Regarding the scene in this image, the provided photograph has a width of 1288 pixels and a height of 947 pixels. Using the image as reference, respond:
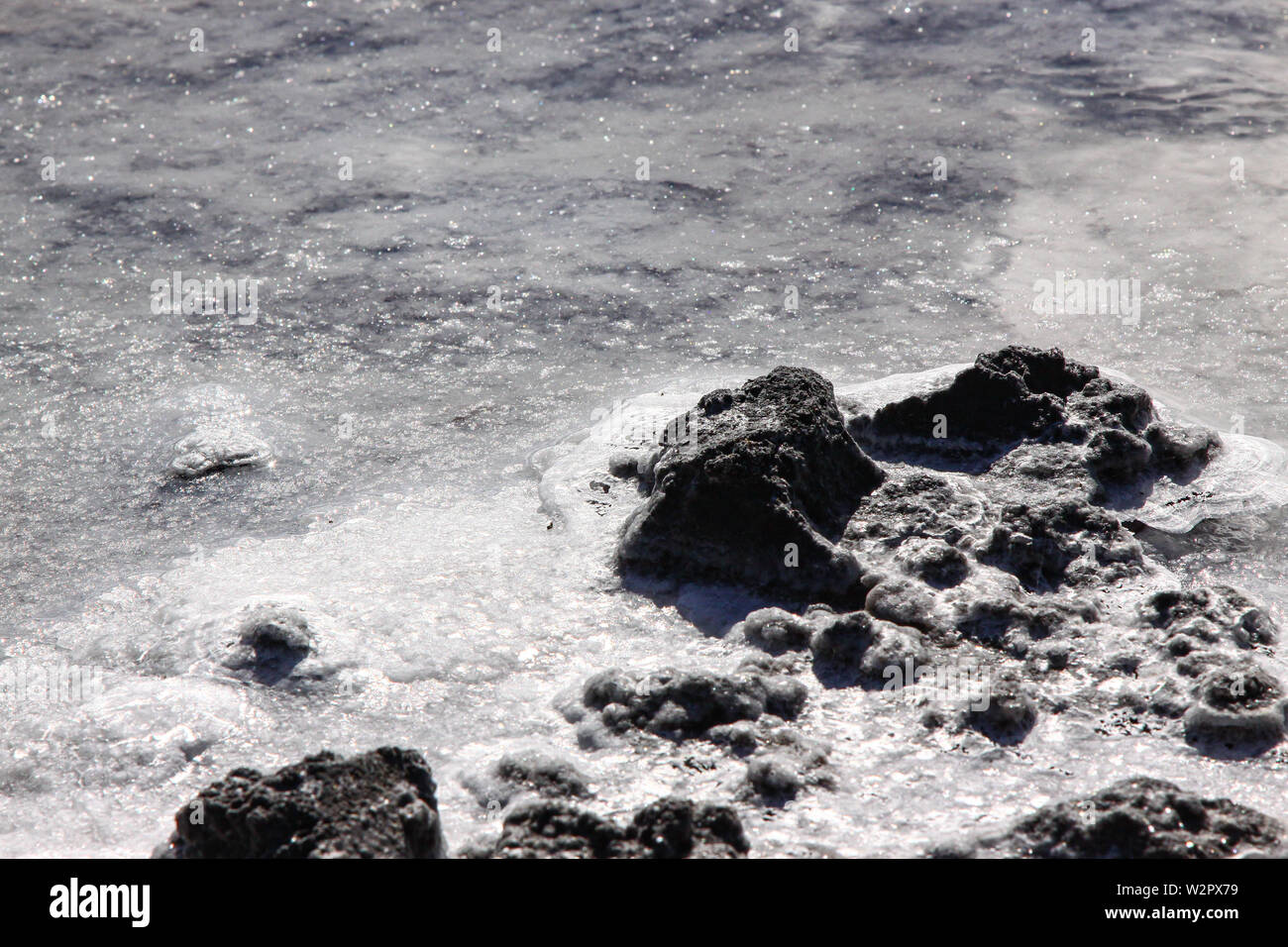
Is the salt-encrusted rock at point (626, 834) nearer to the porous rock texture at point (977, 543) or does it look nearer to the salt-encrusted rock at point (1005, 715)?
the porous rock texture at point (977, 543)

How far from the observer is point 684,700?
9.86 ft

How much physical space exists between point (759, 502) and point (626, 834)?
1.40m

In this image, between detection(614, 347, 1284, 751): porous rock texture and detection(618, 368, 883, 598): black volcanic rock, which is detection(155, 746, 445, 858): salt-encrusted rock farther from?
detection(618, 368, 883, 598): black volcanic rock

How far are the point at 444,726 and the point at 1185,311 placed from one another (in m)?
4.05

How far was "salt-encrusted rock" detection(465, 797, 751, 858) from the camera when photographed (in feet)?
8.08

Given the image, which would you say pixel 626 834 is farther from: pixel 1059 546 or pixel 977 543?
pixel 1059 546

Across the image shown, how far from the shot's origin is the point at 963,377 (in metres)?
4.34

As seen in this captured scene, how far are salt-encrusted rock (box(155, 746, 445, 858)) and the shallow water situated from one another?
25 cm

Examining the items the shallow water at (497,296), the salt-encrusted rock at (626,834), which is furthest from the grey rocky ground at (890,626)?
the shallow water at (497,296)

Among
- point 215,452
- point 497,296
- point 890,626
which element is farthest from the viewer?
point 497,296

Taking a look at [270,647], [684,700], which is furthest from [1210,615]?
[270,647]

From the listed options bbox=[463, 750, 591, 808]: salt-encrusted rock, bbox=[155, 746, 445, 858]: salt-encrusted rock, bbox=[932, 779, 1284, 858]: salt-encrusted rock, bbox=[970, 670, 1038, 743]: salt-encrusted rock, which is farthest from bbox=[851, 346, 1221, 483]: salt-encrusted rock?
bbox=[155, 746, 445, 858]: salt-encrusted rock
